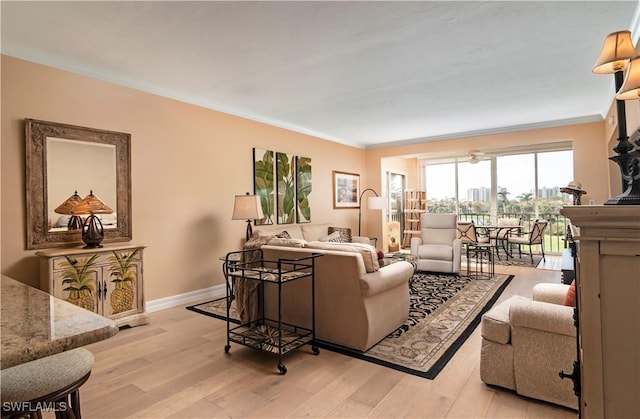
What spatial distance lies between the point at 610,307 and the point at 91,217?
3808mm

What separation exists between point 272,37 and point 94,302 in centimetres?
285

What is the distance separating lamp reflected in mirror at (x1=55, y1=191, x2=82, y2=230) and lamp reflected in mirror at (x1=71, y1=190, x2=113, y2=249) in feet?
0.15

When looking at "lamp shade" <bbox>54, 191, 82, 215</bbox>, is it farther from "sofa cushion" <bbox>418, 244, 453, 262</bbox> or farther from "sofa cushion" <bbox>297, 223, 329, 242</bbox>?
"sofa cushion" <bbox>418, 244, 453, 262</bbox>

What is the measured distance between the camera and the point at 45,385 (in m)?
1.10

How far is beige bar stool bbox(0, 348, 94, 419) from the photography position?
1.04m

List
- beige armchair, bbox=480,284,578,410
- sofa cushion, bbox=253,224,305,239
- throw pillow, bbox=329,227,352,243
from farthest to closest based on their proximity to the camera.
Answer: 1. throw pillow, bbox=329,227,352,243
2. sofa cushion, bbox=253,224,305,239
3. beige armchair, bbox=480,284,578,410

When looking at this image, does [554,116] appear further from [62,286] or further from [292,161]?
[62,286]

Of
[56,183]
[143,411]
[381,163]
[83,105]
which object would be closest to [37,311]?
[143,411]

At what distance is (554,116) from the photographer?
5.54m

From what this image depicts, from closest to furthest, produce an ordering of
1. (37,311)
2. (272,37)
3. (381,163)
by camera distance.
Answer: (37,311), (272,37), (381,163)

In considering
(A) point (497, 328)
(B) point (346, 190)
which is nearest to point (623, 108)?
(A) point (497, 328)

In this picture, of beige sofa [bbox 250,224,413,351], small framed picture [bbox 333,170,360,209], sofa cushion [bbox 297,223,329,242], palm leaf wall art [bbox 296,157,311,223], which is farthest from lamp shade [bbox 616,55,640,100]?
small framed picture [bbox 333,170,360,209]

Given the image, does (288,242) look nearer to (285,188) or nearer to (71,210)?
(71,210)

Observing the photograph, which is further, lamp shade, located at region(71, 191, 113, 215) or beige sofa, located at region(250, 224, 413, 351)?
lamp shade, located at region(71, 191, 113, 215)
